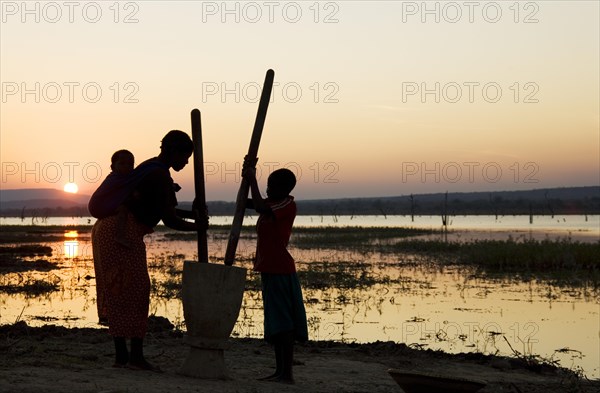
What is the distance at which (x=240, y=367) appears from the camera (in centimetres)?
688

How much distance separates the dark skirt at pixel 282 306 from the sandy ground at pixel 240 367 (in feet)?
1.30

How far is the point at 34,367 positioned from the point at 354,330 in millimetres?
5337

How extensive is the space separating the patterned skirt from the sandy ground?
13.3 inches

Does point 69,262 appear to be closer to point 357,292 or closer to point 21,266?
point 21,266

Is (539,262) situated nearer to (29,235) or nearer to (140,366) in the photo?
(140,366)

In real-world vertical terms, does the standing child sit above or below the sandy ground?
above

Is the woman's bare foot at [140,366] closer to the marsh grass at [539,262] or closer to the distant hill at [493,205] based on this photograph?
the marsh grass at [539,262]

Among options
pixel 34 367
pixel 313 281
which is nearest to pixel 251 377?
pixel 34 367

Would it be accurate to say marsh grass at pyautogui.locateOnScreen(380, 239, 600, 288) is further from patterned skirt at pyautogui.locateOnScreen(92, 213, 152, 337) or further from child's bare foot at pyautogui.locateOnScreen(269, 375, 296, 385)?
patterned skirt at pyautogui.locateOnScreen(92, 213, 152, 337)

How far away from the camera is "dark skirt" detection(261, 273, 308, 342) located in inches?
236

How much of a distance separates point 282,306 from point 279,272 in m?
0.25

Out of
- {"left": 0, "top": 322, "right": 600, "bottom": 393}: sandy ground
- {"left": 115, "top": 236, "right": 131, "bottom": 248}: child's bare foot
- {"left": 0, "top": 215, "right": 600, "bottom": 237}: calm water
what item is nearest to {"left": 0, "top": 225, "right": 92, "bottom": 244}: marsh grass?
{"left": 0, "top": 215, "right": 600, "bottom": 237}: calm water

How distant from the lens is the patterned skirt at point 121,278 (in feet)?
Result: 18.3

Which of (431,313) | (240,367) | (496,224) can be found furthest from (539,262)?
(496,224)
